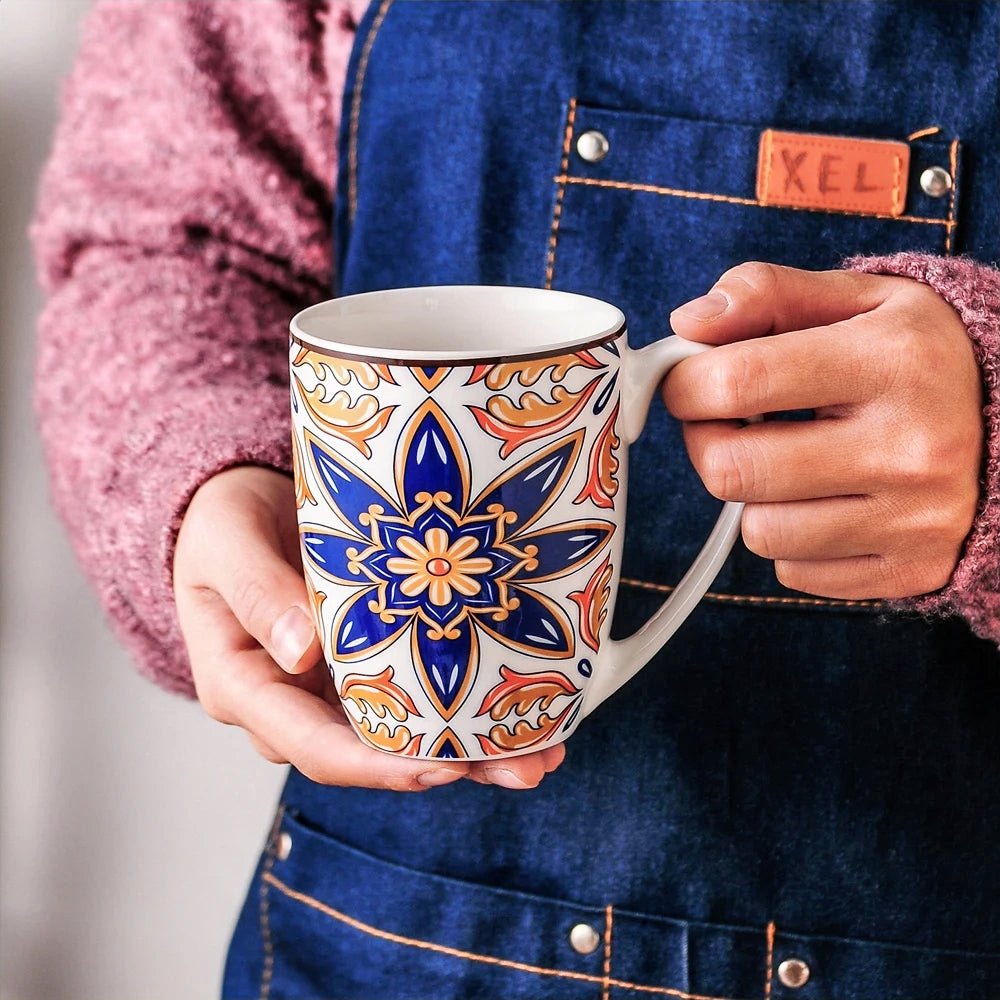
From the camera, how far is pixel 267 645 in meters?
0.50

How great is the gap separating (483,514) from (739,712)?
27 cm

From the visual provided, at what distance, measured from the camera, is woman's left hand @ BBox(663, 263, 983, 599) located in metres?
0.43

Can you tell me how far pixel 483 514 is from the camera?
41 cm

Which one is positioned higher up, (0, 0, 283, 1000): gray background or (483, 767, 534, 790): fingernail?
(483, 767, 534, 790): fingernail

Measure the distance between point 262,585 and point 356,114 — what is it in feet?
1.08

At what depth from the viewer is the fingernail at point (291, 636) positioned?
1.57 ft

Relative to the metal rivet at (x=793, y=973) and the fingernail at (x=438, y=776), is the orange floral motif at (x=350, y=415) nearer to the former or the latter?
the fingernail at (x=438, y=776)

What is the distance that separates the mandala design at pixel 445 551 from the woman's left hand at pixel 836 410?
0.06 meters

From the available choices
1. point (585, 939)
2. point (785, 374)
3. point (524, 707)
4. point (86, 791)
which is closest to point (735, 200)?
point (785, 374)

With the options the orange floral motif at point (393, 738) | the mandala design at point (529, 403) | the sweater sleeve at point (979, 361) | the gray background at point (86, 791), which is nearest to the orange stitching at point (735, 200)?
the sweater sleeve at point (979, 361)

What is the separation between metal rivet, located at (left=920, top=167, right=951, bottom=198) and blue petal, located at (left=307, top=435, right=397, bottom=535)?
368mm

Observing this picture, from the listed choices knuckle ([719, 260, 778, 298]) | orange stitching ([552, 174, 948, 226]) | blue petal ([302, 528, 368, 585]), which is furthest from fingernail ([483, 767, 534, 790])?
orange stitching ([552, 174, 948, 226])

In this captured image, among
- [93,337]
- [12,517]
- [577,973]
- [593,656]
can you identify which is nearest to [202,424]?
[93,337]

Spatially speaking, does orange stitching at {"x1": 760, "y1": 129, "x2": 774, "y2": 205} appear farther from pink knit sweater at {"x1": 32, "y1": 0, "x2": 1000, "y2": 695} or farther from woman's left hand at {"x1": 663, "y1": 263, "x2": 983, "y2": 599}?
pink knit sweater at {"x1": 32, "y1": 0, "x2": 1000, "y2": 695}
